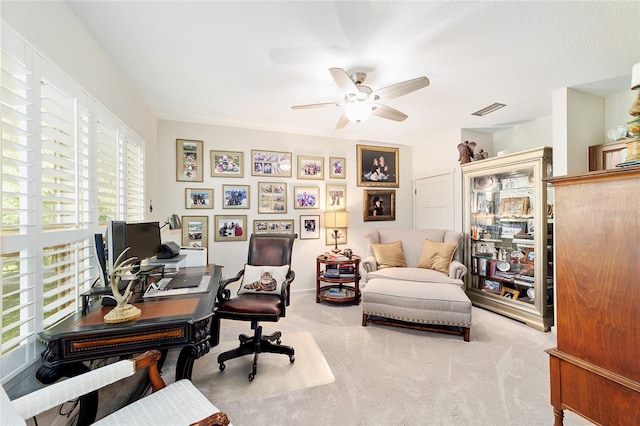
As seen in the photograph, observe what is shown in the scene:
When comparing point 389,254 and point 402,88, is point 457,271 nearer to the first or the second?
point 389,254

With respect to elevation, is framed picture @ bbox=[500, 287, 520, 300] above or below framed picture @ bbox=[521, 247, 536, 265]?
below

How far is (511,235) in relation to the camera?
11.3 feet

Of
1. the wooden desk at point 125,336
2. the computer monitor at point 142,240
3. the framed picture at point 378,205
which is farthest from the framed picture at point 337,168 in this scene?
the wooden desk at point 125,336

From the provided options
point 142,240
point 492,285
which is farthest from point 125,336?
point 492,285

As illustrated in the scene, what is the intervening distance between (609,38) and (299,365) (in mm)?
3382

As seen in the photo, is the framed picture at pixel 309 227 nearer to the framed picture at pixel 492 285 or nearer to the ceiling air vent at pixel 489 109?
the framed picture at pixel 492 285

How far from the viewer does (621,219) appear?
106cm

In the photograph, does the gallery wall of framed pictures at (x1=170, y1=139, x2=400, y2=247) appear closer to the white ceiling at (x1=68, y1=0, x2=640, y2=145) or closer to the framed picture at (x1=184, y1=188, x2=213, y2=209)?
the framed picture at (x1=184, y1=188, x2=213, y2=209)

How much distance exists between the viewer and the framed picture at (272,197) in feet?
13.0

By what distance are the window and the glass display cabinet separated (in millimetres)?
4182

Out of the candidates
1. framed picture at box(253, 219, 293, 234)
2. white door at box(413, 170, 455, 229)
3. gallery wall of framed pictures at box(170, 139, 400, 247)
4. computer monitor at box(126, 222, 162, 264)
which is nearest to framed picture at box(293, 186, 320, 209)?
gallery wall of framed pictures at box(170, 139, 400, 247)

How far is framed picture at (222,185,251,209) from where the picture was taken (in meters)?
3.79

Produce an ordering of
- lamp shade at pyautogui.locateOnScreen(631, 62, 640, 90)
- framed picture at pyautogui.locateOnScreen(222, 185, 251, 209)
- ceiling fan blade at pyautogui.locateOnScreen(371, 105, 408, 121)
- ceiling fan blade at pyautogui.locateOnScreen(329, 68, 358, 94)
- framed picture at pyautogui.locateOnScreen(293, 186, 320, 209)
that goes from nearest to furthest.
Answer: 1. lamp shade at pyautogui.locateOnScreen(631, 62, 640, 90)
2. ceiling fan blade at pyautogui.locateOnScreen(329, 68, 358, 94)
3. ceiling fan blade at pyautogui.locateOnScreen(371, 105, 408, 121)
4. framed picture at pyautogui.locateOnScreen(222, 185, 251, 209)
5. framed picture at pyautogui.locateOnScreen(293, 186, 320, 209)

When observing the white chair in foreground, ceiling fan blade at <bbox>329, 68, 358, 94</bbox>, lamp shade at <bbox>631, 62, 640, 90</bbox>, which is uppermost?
ceiling fan blade at <bbox>329, 68, 358, 94</bbox>
